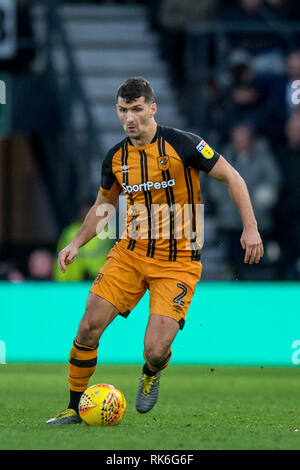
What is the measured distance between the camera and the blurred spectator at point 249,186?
12.3m

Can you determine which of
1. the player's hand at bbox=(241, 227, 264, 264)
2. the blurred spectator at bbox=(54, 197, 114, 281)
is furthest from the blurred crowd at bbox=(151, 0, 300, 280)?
the player's hand at bbox=(241, 227, 264, 264)

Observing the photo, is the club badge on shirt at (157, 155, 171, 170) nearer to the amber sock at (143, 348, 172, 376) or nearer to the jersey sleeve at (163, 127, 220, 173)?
the jersey sleeve at (163, 127, 220, 173)

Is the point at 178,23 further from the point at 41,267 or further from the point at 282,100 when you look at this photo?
the point at 41,267

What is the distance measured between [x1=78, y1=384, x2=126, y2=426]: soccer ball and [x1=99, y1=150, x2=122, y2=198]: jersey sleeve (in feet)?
4.28

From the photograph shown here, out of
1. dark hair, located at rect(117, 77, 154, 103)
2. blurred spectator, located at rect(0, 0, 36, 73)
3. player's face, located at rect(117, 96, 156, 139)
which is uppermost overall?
blurred spectator, located at rect(0, 0, 36, 73)

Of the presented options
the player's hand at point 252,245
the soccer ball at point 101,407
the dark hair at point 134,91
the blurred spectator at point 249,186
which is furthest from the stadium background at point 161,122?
the dark hair at point 134,91

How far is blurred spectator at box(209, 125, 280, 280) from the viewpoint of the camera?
12.3 m

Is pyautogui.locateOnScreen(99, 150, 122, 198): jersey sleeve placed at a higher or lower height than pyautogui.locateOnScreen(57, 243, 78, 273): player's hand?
higher

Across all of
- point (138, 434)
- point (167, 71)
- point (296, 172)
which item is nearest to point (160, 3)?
point (167, 71)

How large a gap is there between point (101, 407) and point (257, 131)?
6848 mm

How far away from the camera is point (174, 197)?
6965mm

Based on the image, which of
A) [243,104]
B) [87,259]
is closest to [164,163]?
[87,259]

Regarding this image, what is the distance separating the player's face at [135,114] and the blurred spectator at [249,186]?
5411mm
